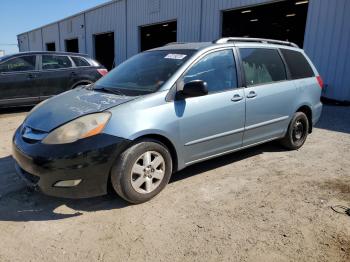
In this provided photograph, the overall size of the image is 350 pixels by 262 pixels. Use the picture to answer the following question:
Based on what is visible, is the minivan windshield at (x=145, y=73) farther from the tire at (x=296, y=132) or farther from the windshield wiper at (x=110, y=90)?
the tire at (x=296, y=132)

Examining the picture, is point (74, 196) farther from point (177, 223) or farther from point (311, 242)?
point (311, 242)

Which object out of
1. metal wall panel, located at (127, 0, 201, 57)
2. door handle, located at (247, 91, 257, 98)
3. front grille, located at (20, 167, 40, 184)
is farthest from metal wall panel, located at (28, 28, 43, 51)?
front grille, located at (20, 167, 40, 184)

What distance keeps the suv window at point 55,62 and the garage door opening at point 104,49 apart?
14842 mm

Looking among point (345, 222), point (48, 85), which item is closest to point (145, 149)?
point (345, 222)

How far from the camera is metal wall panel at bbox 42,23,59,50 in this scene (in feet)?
96.7

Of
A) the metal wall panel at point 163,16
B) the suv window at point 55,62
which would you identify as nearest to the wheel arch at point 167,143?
the suv window at point 55,62

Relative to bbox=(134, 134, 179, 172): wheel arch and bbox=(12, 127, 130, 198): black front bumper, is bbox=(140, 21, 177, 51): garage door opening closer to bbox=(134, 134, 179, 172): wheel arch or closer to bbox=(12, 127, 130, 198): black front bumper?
bbox=(134, 134, 179, 172): wheel arch

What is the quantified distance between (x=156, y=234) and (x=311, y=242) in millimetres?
1336

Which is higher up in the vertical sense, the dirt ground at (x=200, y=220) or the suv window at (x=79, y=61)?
the suv window at (x=79, y=61)

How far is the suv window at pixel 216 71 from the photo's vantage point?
382cm

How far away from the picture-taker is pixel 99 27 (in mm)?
21516

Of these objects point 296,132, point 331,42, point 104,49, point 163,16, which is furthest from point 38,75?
point 104,49

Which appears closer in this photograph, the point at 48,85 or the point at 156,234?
the point at 156,234

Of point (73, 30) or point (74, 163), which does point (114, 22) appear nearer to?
point (73, 30)
